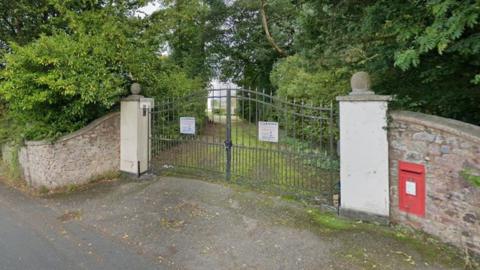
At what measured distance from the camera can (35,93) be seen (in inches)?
230

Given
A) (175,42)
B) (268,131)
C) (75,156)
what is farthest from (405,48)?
(175,42)

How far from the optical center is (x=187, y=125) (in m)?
6.27

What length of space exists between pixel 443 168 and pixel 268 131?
257 cm

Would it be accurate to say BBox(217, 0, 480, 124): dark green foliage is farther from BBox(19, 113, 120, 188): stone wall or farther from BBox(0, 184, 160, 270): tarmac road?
BBox(19, 113, 120, 188): stone wall

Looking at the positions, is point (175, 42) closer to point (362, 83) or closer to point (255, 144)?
point (255, 144)

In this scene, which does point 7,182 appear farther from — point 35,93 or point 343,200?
point 343,200

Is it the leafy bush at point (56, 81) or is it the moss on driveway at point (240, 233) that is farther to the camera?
the leafy bush at point (56, 81)

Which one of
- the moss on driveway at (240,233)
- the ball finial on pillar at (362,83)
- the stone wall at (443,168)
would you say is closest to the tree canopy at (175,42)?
the ball finial on pillar at (362,83)

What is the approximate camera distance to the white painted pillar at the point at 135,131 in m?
6.48

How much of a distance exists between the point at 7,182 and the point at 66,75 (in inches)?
131

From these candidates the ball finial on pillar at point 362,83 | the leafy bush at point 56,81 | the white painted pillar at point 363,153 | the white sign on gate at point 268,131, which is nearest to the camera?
the white painted pillar at point 363,153

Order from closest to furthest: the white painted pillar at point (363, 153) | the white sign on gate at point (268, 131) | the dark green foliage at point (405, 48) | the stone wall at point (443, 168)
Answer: the dark green foliage at point (405, 48) < the stone wall at point (443, 168) < the white painted pillar at point (363, 153) < the white sign on gate at point (268, 131)

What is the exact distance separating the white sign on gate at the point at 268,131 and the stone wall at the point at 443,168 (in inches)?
71.2

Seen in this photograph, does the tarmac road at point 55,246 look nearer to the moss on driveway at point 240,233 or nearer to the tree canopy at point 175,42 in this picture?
the moss on driveway at point 240,233
